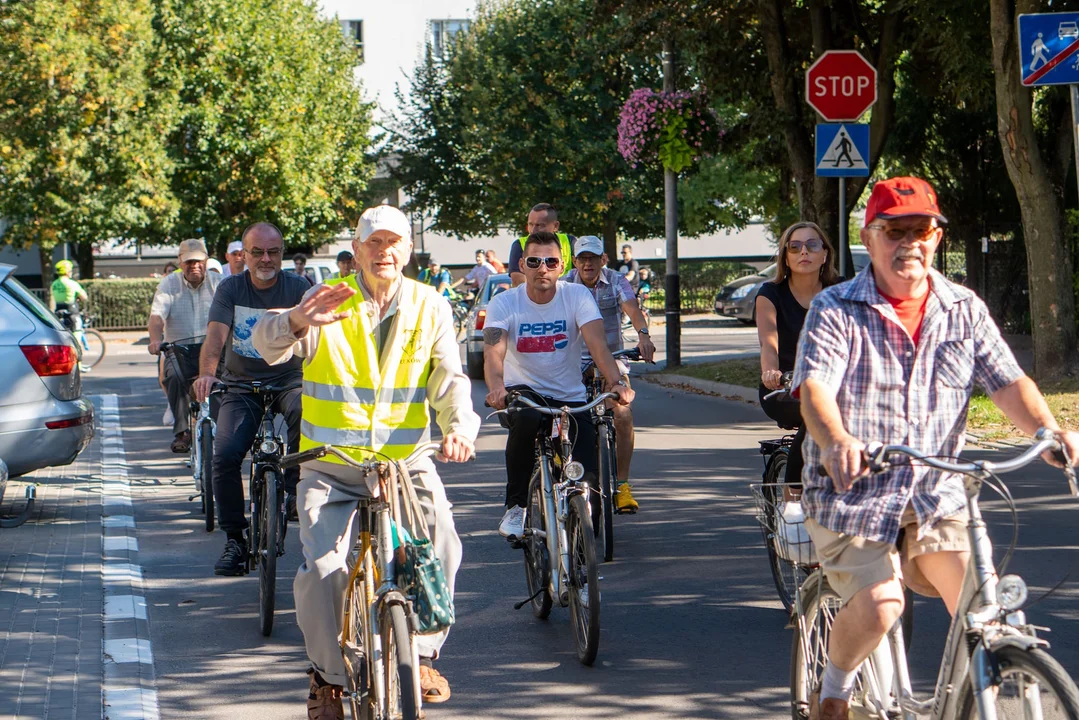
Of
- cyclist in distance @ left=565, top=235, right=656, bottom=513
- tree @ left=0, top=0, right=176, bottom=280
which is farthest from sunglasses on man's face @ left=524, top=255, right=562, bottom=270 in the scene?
tree @ left=0, top=0, right=176, bottom=280

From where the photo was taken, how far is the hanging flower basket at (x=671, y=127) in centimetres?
1859

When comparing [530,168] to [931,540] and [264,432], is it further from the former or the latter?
[931,540]

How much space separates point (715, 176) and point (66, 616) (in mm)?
35329

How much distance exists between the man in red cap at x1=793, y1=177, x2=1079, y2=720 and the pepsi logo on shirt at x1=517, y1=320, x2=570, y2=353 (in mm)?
3311

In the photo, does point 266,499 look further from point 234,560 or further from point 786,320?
point 786,320

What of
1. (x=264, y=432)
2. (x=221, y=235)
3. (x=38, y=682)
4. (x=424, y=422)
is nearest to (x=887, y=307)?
(x=424, y=422)

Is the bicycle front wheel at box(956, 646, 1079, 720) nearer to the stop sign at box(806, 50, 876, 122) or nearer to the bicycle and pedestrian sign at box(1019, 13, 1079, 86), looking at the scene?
the bicycle and pedestrian sign at box(1019, 13, 1079, 86)

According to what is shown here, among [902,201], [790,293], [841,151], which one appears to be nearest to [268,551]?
[790,293]

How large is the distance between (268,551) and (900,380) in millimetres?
3717

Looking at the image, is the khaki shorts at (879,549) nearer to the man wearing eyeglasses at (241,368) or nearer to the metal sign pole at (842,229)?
the man wearing eyeglasses at (241,368)

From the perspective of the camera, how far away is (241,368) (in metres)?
7.92

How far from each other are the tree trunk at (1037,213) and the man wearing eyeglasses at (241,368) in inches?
344

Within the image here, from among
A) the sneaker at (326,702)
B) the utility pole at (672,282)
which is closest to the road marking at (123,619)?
the sneaker at (326,702)

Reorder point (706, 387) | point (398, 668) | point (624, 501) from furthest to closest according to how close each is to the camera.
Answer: point (706, 387)
point (624, 501)
point (398, 668)
